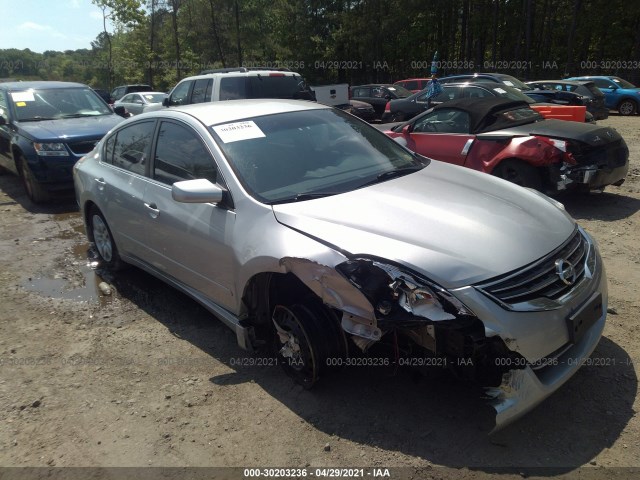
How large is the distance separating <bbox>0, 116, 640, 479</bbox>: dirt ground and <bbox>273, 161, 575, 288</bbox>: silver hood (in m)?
0.91

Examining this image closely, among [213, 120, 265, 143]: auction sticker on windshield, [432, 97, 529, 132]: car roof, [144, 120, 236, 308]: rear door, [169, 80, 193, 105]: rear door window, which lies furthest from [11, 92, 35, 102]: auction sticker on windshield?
[432, 97, 529, 132]: car roof

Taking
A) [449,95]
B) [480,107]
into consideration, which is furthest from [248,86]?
[449,95]

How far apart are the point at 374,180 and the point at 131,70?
4086 cm

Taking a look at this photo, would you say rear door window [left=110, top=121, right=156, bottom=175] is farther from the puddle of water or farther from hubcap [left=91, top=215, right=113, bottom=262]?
the puddle of water

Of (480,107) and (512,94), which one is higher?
(512,94)

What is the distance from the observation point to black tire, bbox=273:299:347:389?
2865 millimetres

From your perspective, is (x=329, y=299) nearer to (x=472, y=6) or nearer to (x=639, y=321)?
(x=639, y=321)

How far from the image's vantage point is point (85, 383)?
3.39 meters

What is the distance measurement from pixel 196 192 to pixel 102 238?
252 centimetres

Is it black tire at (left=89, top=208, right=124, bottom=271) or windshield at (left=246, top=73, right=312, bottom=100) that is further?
windshield at (left=246, top=73, right=312, bottom=100)

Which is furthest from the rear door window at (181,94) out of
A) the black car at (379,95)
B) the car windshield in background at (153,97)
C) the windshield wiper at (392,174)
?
the black car at (379,95)

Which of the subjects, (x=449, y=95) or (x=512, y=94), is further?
(x=449, y=95)

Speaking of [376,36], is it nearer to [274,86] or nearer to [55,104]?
[274,86]

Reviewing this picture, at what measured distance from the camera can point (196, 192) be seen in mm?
3092
